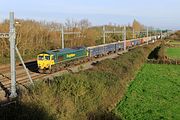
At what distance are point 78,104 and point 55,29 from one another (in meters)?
43.8

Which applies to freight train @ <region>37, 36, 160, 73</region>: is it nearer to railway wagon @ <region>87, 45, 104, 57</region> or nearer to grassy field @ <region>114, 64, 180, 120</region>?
railway wagon @ <region>87, 45, 104, 57</region>

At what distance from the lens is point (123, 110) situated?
19266 mm

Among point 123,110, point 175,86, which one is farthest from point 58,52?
point 123,110

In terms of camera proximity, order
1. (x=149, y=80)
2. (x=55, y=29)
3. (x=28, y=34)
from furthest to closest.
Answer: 1. (x=55, y=29)
2. (x=28, y=34)
3. (x=149, y=80)

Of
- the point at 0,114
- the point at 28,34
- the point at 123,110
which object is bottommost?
the point at 123,110

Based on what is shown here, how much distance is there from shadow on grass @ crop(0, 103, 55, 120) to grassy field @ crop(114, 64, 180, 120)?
756cm

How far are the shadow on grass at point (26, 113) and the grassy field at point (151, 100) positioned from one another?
7561 millimetres

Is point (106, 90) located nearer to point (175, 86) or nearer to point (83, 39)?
point (175, 86)

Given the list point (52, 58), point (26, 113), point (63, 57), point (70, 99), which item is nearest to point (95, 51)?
point (63, 57)

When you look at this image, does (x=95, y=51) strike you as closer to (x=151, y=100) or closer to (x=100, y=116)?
(x=151, y=100)

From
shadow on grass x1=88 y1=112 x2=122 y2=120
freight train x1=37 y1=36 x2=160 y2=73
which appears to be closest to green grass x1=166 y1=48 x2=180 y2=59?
freight train x1=37 y1=36 x2=160 y2=73

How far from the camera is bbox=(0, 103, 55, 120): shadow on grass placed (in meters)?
11.2

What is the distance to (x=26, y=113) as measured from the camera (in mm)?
11406

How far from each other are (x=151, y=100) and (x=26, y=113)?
13.1 metres
